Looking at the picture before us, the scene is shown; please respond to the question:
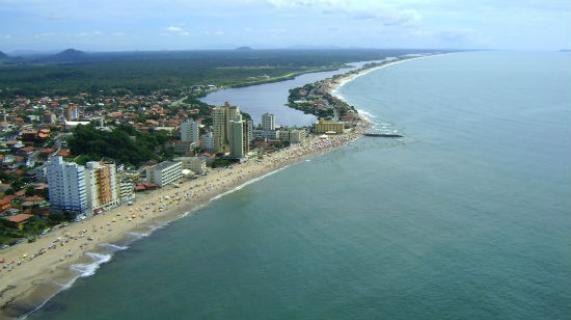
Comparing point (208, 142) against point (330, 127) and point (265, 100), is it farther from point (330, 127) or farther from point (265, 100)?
point (265, 100)

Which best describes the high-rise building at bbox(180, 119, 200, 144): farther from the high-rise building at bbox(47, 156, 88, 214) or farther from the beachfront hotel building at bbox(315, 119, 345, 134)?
the high-rise building at bbox(47, 156, 88, 214)

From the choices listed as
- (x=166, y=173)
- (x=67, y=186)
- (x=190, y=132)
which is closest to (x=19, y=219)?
(x=67, y=186)

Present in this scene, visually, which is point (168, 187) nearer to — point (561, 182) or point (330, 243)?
point (330, 243)

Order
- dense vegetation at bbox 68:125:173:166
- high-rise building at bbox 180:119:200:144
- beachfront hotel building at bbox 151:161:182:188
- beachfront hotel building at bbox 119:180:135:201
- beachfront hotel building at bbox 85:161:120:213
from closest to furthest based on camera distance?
beachfront hotel building at bbox 85:161:120:213 < beachfront hotel building at bbox 119:180:135:201 < beachfront hotel building at bbox 151:161:182:188 < dense vegetation at bbox 68:125:173:166 < high-rise building at bbox 180:119:200:144

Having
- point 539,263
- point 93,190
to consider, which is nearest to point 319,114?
point 93,190

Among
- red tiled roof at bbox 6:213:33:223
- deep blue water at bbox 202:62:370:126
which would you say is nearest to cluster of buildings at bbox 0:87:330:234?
red tiled roof at bbox 6:213:33:223
